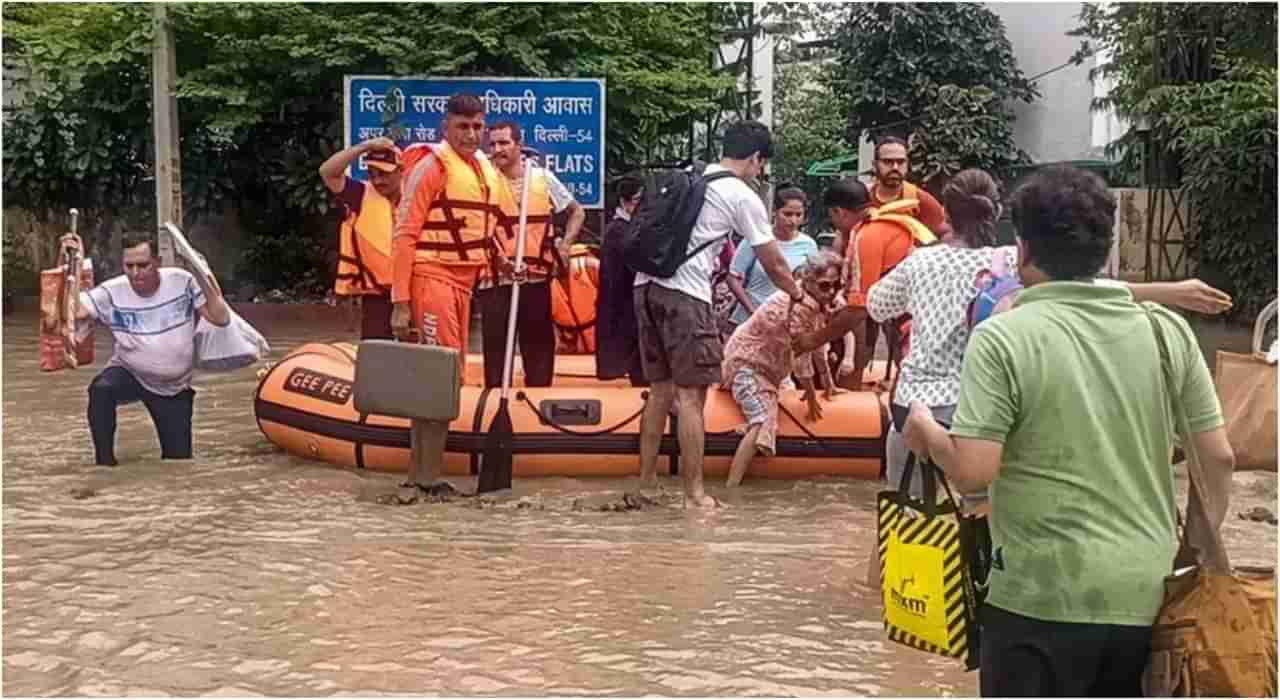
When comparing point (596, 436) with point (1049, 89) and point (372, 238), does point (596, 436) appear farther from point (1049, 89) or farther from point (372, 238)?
point (1049, 89)

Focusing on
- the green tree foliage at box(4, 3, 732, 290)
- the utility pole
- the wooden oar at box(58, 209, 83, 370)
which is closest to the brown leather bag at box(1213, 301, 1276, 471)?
the wooden oar at box(58, 209, 83, 370)

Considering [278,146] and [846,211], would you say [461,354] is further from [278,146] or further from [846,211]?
[278,146]

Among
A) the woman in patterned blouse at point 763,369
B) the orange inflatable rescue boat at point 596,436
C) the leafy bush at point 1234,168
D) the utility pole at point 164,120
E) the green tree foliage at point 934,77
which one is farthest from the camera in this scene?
the green tree foliage at point 934,77

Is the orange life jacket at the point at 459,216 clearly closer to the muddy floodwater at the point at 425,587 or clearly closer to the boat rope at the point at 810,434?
the muddy floodwater at the point at 425,587

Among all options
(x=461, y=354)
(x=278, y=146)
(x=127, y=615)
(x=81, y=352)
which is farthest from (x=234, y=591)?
(x=278, y=146)

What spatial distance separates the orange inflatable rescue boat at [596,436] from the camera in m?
7.49

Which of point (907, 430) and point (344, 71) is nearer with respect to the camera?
point (907, 430)

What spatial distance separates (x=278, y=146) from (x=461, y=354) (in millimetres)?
11706

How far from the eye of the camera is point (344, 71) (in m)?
16.2

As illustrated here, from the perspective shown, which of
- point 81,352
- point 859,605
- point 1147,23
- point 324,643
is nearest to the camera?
point 324,643

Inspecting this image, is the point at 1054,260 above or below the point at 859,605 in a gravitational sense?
above

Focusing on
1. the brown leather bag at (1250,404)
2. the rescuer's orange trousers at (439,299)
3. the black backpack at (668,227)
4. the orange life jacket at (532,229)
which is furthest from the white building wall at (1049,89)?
the black backpack at (668,227)

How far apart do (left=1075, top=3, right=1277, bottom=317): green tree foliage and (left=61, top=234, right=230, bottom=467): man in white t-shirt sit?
1161cm

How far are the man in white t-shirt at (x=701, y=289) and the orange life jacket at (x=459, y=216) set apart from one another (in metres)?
0.92
